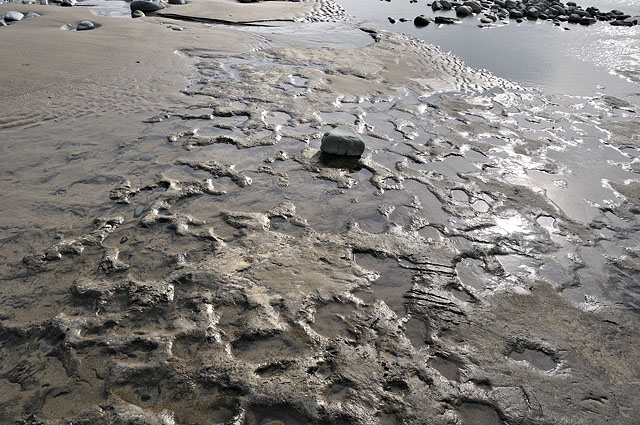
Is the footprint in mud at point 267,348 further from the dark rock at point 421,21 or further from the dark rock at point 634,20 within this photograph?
the dark rock at point 634,20

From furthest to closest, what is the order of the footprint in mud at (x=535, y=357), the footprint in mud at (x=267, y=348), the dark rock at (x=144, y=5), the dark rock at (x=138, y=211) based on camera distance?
the dark rock at (x=144, y=5)
the dark rock at (x=138, y=211)
the footprint in mud at (x=535, y=357)
the footprint in mud at (x=267, y=348)

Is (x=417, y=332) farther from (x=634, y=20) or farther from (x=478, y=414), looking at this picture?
(x=634, y=20)

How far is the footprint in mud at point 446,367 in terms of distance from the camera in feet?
7.13

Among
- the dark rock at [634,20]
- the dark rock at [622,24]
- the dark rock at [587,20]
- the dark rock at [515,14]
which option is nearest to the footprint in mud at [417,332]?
the dark rock at [515,14]

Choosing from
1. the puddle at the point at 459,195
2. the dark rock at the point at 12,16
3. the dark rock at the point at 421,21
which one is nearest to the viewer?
the puddle at the point at 459,195

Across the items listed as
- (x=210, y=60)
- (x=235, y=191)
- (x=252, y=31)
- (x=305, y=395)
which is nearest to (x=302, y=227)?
(x=235, y=191)

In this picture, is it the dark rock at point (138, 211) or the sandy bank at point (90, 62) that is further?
the sandy bank at point (90, 62)

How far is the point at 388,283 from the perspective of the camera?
2.69 metres

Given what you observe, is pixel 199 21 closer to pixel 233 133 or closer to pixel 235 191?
pixel 233 133

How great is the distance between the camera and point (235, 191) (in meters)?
3.37

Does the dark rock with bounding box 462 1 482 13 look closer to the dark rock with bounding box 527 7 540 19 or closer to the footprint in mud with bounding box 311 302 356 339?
the dark rock with bounding box 527 7 540 19

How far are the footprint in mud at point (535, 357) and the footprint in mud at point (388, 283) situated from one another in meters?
0.60

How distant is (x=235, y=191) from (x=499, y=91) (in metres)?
4.19

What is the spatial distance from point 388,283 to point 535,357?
844 mm
